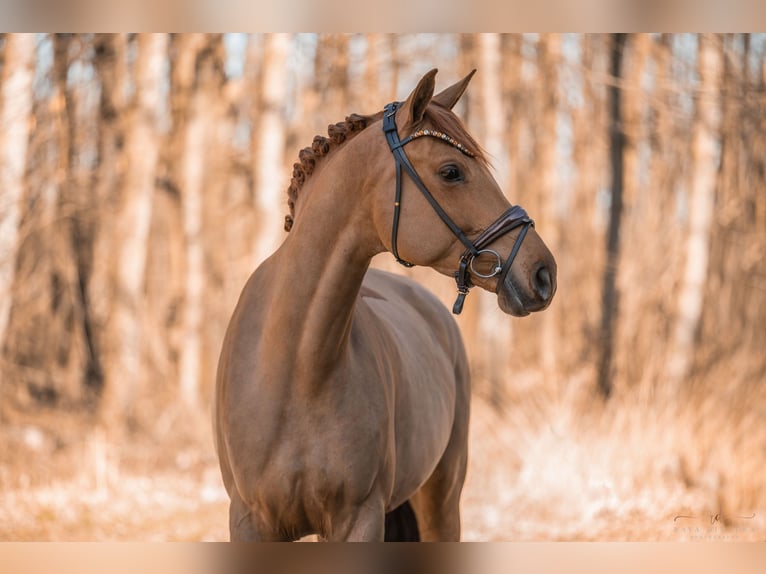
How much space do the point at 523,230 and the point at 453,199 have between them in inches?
9.3

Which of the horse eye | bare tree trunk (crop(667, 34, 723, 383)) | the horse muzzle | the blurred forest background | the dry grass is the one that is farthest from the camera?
bare tree trunk (crop(667, 34, 723, 383))

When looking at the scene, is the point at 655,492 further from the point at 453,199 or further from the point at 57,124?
the point at 57,124

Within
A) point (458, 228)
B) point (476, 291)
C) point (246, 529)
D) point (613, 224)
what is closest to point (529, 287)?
point (458, 228)

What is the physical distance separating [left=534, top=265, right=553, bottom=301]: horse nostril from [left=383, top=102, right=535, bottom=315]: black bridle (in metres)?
0.09

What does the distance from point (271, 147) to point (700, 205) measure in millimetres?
3902

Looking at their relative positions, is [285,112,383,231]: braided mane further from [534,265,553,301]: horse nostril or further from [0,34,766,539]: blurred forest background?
[0,34,766,539]: blurred forest background

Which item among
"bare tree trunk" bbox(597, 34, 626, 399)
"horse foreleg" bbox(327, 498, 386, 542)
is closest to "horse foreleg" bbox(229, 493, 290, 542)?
"horse foreleg" bbox(327, 498, 386, 542)

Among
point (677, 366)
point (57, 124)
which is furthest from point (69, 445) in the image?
point (677, 366)

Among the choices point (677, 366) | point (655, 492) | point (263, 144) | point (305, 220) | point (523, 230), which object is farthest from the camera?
point (263, 144)

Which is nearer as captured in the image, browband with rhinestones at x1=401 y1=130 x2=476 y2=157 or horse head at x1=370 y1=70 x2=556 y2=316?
horse head at x1=370 y1=70 x2=556 y2=316

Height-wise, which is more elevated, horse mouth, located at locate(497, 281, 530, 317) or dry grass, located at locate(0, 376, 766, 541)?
horse mouth, located at locate(497, 281, 530, 317)

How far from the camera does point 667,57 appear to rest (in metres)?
8.05

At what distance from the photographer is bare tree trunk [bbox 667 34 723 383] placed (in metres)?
7.33

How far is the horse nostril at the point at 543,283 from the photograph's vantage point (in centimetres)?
248
